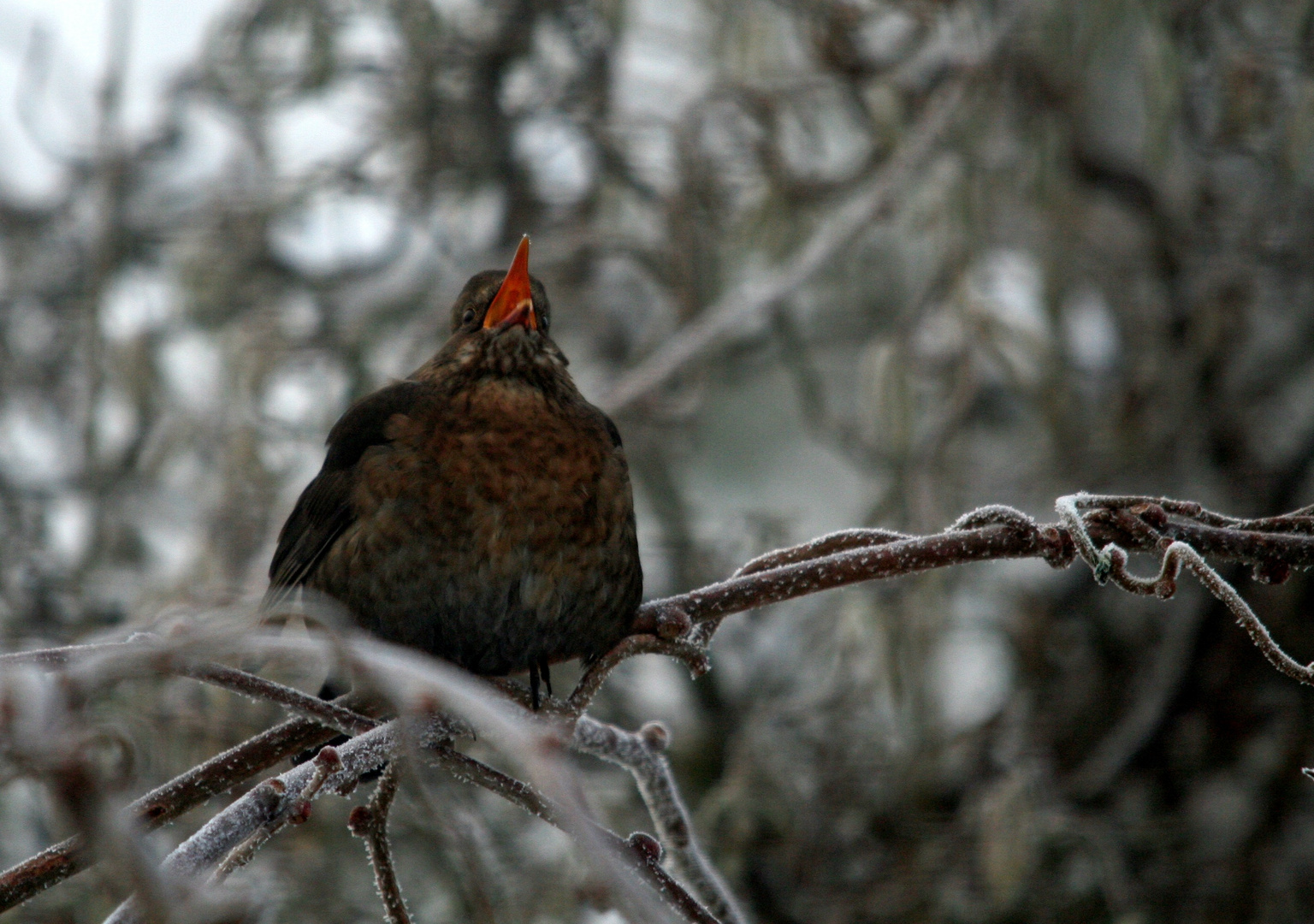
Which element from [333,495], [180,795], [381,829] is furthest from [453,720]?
[333,495]

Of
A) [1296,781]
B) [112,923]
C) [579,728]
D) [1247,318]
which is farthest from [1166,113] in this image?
[112,923]

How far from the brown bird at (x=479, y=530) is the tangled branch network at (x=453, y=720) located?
0.34m

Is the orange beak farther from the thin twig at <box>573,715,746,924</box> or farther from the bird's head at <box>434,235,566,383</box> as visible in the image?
the thin twig at <box>573,715,746,924</box>

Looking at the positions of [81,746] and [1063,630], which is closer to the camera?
[81,746]

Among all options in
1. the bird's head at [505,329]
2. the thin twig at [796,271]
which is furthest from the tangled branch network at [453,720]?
the thin twig at [796,271]

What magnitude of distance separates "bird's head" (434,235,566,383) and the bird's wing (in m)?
0.12

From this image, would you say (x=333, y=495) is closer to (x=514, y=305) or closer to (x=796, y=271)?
(x=514, y=305)

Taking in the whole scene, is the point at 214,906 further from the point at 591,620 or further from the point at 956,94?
the point at 956,94

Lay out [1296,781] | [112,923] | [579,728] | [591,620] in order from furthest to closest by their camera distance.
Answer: [1296,781] < [591,620] < [579,728] < [112,923]

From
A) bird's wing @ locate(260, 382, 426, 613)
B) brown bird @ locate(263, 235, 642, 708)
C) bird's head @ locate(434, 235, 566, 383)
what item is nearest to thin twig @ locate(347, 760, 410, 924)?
brown bird @ locate(263, 235, 642, 708)

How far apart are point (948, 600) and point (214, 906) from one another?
3673 mm

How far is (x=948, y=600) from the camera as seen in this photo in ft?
14.3

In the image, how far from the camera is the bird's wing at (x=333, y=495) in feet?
7.72

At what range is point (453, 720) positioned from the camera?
1767 millimetres
